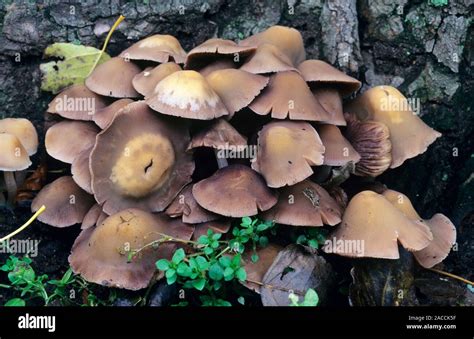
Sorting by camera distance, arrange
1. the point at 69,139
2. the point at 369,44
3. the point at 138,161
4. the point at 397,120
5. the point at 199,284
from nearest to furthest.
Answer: the point at 199,284 → the point at 138,161 → the point at 69,139 → the point at 397,120 → the point at 369,44

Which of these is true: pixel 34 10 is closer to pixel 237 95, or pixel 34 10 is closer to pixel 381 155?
pixel 237 95

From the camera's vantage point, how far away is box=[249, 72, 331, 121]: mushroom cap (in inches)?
140

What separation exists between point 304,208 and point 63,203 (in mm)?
1471

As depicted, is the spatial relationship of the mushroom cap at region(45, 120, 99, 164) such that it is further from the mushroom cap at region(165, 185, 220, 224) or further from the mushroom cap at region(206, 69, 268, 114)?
the mushroom cap at region(206, 69, 268, 114)

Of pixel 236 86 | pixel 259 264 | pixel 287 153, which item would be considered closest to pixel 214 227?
pixel 259 264

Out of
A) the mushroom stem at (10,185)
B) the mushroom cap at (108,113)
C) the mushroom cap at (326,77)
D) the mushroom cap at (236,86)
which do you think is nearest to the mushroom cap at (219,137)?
the mushroom cap at (236,86)

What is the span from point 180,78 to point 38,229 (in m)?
1.39

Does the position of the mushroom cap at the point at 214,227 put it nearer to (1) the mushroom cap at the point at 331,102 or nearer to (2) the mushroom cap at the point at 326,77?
(1) the mushroom cap at the point at 331,102

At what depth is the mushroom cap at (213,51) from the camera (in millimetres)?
3725

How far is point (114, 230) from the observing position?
3.37 m

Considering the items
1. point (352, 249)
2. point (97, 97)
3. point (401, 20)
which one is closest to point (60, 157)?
point (97, 97)

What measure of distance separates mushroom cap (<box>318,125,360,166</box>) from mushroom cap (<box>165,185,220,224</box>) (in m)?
0.75

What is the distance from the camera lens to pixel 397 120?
3.88 m

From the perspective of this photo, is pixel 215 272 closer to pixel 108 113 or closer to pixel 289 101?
pixel 289 101
